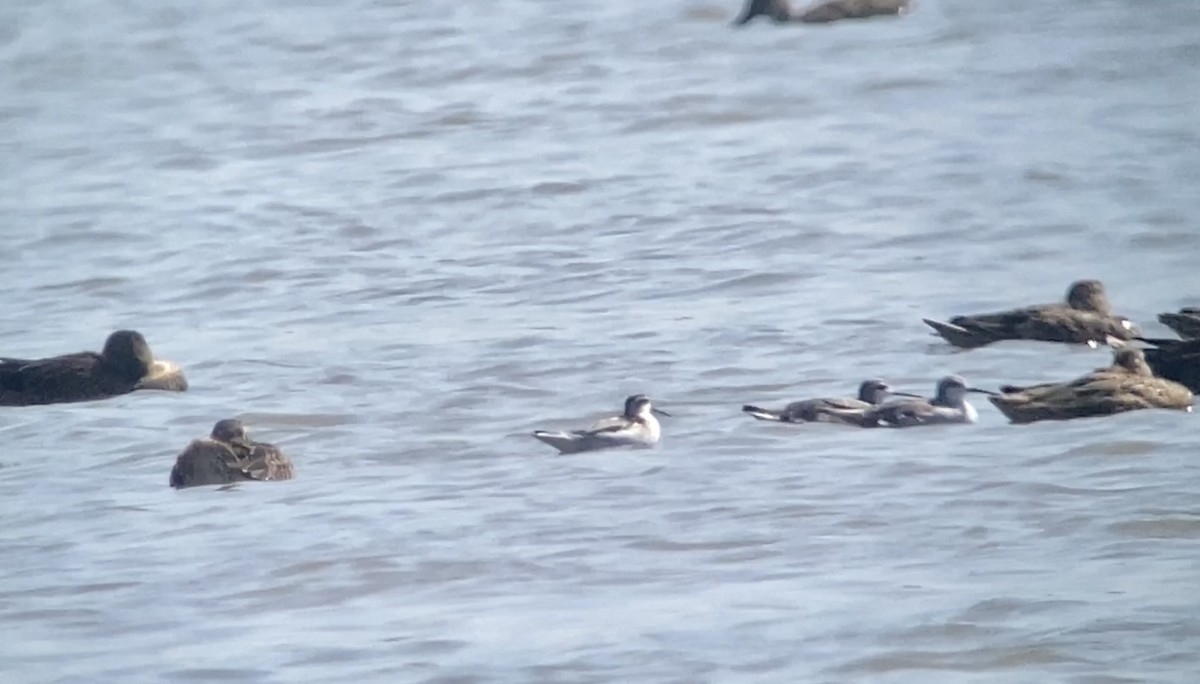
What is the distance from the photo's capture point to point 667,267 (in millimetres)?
16234

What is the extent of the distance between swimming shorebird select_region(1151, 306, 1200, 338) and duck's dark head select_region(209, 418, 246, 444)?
433 cm

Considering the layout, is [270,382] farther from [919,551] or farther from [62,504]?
[919,551]

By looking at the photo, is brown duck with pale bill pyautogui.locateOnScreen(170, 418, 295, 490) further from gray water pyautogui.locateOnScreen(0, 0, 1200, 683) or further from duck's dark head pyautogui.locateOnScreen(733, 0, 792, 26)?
duck's dark head pyautogui.locateOnScreen(733, 0, 792, 26)

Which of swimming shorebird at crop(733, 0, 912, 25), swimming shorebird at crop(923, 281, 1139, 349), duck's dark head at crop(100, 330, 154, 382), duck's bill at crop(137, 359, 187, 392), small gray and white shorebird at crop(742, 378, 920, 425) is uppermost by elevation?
swimming shorebird at crop(733, 0, 912, 25)

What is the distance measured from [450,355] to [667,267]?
2600mm

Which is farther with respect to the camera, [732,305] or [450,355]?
[732,305]

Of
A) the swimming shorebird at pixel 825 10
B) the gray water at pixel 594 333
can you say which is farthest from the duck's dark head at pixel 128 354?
the swimming shorebird at pixel 825 10

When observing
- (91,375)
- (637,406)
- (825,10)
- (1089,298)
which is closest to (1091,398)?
(637,406)

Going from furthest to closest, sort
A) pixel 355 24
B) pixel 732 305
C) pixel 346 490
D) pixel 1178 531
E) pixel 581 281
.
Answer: pixel 355 24
pixel 581 281
pixel 732 305
pixel 346 490
pixel 1178 531

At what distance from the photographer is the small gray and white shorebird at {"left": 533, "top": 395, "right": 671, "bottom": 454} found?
11391 mm

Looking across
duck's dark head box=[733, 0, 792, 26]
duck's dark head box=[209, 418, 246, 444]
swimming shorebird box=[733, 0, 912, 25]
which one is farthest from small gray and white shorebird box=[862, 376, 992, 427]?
duck's dark head box=[733, 0, 792, 26]

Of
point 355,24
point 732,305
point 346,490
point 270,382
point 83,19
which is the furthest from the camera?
point 83,19

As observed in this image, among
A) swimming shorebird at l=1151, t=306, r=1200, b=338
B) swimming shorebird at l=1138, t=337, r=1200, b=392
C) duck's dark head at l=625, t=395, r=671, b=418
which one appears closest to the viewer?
duck's dark head at l=625, t=395, r=671, b=418

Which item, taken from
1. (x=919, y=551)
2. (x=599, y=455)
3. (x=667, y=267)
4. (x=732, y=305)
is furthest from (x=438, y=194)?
(x=919, y=551)
